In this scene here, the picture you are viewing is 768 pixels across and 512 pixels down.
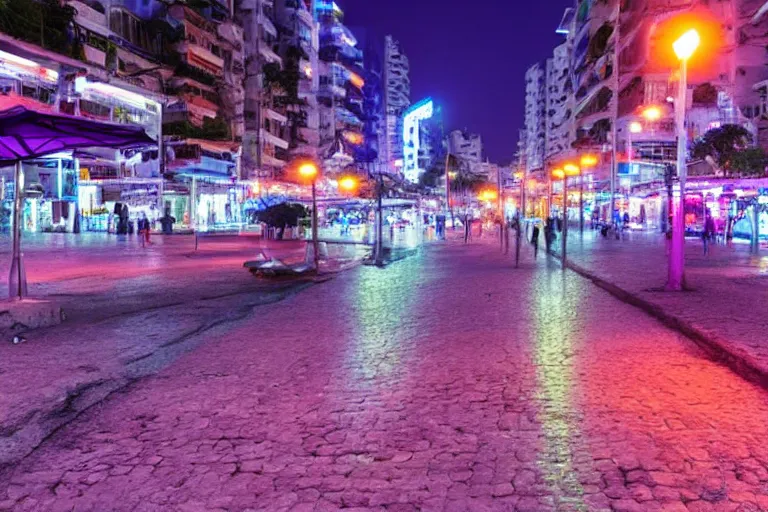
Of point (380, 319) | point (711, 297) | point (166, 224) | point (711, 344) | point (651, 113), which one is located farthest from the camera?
point (651, 113)

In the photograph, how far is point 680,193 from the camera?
12203 mm

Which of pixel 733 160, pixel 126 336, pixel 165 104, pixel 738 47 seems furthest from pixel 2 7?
pixel 738 47

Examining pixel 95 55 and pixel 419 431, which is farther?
pixel 95 55

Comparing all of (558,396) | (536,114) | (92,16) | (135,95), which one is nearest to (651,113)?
(135,95)

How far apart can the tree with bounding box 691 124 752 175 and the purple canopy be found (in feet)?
118

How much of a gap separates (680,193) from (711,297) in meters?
1.95

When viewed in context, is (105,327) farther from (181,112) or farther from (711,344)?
(181,112)

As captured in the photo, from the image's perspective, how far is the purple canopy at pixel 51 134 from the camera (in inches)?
328

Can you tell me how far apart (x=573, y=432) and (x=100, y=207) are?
1704 inches

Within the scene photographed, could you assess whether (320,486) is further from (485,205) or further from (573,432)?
(485,205)

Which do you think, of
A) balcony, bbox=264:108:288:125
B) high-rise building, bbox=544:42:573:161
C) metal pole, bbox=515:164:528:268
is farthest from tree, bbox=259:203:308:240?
high-rise building, bbox=544:42:573:161

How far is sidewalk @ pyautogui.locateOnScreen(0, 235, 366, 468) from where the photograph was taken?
5.52 meters

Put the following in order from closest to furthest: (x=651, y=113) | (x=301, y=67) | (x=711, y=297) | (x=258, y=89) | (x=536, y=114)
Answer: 1. (x=711, y=297)
2. (x=651, y=113)
3. (x=258, y=89)
4. (x=301, y=67)
5. (x=536, y=114)

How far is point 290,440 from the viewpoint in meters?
4.59
